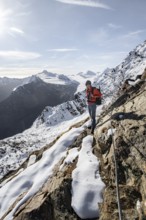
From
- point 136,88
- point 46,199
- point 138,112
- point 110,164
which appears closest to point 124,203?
point 110,164

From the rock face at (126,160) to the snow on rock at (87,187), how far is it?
382mm

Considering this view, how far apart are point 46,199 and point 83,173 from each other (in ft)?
7.17

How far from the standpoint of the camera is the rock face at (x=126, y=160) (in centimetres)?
926

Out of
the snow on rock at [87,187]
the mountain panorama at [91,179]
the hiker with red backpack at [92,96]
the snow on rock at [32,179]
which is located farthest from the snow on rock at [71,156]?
the hiker with red backpack at [92,96]

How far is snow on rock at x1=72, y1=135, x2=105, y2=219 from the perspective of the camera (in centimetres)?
1050

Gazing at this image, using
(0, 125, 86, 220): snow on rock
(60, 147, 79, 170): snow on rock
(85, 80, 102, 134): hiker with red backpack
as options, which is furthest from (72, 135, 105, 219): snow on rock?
(85, 80, 102, 134): hiker with red backpack

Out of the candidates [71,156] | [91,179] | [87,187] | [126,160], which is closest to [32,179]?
[71,156]

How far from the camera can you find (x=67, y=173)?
1337cm

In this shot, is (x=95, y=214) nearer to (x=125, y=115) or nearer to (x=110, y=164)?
(x=110, y=164)

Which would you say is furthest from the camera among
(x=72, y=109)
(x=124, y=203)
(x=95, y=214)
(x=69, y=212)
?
(x=72, y=109)

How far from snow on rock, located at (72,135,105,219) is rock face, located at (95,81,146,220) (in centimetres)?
38

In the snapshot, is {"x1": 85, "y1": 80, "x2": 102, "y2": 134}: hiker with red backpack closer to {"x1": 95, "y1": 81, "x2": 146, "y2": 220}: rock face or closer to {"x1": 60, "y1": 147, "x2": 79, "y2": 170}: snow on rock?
{"x1": 95, "y1": 81, "x2": 146, "y2": 220}: rock face

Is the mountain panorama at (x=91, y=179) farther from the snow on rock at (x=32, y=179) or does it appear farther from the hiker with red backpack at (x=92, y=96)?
the hiker with red backpack at (x=92, y=96)

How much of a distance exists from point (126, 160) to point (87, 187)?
2.08 metres
